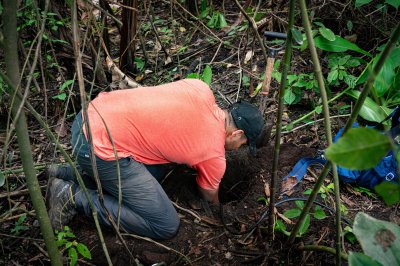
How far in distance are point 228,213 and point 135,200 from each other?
646mm

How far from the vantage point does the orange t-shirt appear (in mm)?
2582

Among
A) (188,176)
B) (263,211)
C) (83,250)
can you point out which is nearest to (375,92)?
(263,211)

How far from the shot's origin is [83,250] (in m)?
2.27

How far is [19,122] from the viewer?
154 centimetres

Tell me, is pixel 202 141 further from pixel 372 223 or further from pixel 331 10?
pixel 331 10

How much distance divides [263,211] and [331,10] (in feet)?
7.44

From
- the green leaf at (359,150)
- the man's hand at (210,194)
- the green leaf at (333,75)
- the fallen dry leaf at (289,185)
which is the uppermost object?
the green leaf at (359,150)

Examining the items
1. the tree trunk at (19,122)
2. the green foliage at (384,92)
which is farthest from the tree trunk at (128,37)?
the tree trunk at (19,122)

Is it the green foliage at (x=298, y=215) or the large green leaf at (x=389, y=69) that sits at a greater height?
the large green leaf at (x=389, y=69)

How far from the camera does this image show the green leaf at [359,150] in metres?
0.66

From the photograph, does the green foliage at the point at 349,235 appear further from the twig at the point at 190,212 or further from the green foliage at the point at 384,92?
the green foliage at the point at 384,92

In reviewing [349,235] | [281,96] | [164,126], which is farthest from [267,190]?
[281,96]

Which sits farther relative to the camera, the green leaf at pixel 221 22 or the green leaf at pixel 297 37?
the green leaf at pixel 221 22

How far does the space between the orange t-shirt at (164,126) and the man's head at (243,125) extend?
0.20ft
